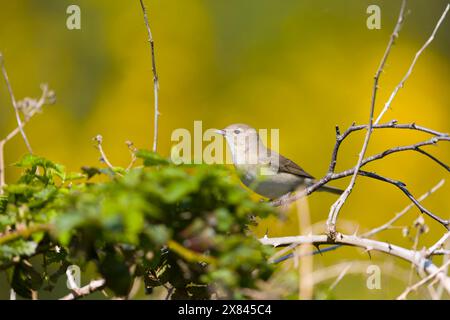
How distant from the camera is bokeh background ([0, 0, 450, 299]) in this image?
24.0ft

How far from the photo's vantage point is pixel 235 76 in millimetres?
7668

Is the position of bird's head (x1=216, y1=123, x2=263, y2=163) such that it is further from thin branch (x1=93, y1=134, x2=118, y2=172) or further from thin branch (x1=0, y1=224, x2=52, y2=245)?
thin branch (x1=0, y1=224, x2=52, y2=245)

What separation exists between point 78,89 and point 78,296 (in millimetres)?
5830

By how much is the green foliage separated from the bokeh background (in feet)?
17.0

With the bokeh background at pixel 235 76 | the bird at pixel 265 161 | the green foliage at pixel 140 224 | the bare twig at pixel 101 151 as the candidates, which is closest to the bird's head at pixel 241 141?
the bird at pixel 265 161

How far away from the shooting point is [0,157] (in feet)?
8.19

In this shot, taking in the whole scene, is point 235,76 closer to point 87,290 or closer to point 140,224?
point 87,290

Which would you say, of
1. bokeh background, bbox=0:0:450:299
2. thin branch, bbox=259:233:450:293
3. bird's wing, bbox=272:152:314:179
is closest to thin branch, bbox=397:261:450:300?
thin branch, bbox=259:233:450:293

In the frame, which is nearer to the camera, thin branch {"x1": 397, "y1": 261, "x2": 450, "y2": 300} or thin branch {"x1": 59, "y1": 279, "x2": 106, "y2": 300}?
thin branch {"x1": 397, "y1": 261, "x2": 450, "y2": 300}

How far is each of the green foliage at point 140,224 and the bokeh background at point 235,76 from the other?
520 cm
